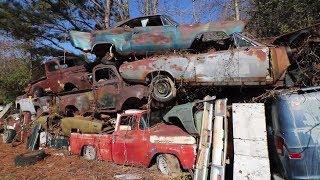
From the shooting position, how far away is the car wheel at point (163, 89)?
9.84 meters

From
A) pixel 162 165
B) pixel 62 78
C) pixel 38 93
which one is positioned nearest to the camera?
pixel 162 165

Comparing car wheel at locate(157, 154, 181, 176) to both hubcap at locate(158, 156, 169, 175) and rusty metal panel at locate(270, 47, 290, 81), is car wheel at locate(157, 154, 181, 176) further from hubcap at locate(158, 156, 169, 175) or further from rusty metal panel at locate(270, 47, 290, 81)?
rusty metal panel at locate(270, 47, 290, 81)

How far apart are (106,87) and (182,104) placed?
339 centimetres

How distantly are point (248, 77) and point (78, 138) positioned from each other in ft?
18.2

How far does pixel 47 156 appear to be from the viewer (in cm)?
1209

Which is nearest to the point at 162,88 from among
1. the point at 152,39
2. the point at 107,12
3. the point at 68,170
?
the point at 152,39

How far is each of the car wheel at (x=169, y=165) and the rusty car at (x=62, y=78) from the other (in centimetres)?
573

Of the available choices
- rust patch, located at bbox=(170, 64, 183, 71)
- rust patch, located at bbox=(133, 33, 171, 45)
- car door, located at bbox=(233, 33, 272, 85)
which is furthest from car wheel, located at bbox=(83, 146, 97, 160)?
car door, located at bbox=(233, 33, 272, 85)

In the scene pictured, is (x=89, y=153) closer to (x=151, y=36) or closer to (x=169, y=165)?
(x=169, y=165)

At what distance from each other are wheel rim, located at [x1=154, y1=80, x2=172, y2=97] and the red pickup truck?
61 cm

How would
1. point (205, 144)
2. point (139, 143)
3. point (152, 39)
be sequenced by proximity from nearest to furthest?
point (205, 144) → point (139, 143) → point (152, 39)

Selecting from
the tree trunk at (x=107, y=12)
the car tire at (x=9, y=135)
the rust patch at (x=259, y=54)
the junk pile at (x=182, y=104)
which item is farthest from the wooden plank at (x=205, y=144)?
the tree trunk at (x=107, y=12)

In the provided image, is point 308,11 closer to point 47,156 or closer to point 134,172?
point 134,172

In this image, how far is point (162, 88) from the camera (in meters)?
10.1
